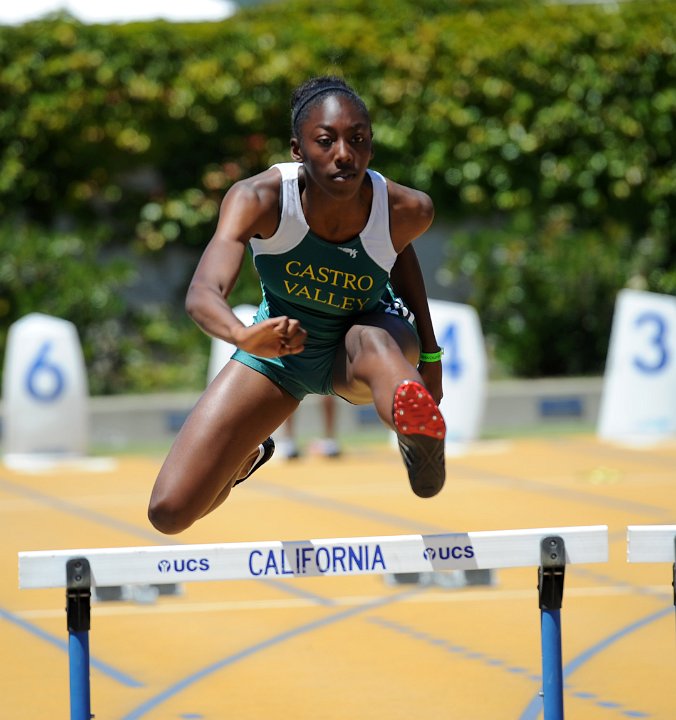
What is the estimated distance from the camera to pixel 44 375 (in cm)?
1198

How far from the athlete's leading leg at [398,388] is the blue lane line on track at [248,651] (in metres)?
1.43

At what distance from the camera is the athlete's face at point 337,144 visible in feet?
14.7

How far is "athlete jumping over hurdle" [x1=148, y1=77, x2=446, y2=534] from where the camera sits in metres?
4.39

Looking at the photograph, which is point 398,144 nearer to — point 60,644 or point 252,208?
point 60,644

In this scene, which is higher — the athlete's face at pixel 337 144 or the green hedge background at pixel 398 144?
the green hedge background at pixel 398 144

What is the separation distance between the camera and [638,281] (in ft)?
49.6

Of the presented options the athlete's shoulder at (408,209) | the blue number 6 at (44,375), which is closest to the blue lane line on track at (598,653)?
the athlete's shoulder at (408,209)

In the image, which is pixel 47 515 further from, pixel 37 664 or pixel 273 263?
pixel 273 263

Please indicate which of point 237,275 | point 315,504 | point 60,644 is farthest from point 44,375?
point 237,275

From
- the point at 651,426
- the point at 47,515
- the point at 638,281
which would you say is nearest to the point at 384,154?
the point at 638,281

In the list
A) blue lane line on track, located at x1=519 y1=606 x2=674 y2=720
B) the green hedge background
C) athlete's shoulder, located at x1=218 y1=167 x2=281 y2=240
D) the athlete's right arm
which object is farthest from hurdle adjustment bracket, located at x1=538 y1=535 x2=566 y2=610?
the green hedge background

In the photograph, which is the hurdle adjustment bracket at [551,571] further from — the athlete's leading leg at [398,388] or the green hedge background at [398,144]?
the green hedge background at [398,144]

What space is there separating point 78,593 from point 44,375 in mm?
8153

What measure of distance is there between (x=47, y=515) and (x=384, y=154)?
299 inches
